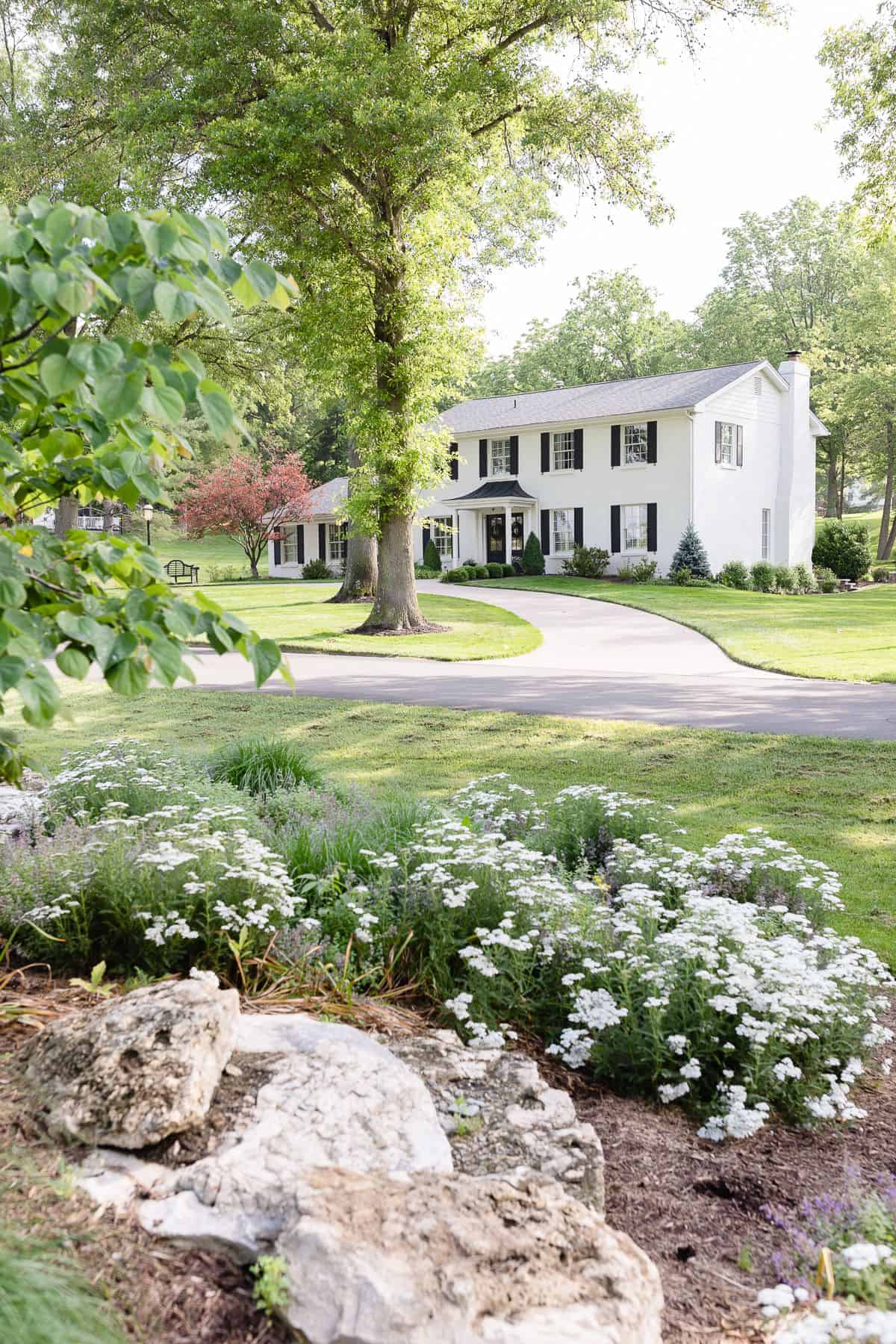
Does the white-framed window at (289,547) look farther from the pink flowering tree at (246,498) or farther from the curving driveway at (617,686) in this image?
the curving driveway at (617,686)

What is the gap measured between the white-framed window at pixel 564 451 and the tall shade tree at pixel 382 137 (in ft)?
53.5

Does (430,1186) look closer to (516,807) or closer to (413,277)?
(516,807)

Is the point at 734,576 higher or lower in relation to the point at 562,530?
lower

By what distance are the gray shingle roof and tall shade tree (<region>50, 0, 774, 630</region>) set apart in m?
14.1

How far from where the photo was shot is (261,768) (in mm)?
6461

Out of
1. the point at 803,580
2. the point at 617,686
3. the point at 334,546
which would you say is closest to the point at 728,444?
the point at 803,580

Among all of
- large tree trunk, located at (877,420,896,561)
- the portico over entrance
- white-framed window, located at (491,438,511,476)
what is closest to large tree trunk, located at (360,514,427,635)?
the portico over entrance

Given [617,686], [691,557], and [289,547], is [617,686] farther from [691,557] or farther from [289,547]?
[289,547]

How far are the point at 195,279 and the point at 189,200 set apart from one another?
58.4 feet

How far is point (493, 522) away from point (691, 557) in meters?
8.74

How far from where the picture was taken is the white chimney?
3775 centimetres

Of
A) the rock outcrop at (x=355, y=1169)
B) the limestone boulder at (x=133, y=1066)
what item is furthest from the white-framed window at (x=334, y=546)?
the limestone boulder at (x=133, y=1066)

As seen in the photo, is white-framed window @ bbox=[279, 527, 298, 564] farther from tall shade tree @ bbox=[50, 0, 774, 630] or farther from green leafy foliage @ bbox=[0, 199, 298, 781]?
green leafy foliage @ bbox=[0, 199, 298, 781]

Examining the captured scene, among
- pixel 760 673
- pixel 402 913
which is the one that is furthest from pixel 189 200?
pixel 402 913
